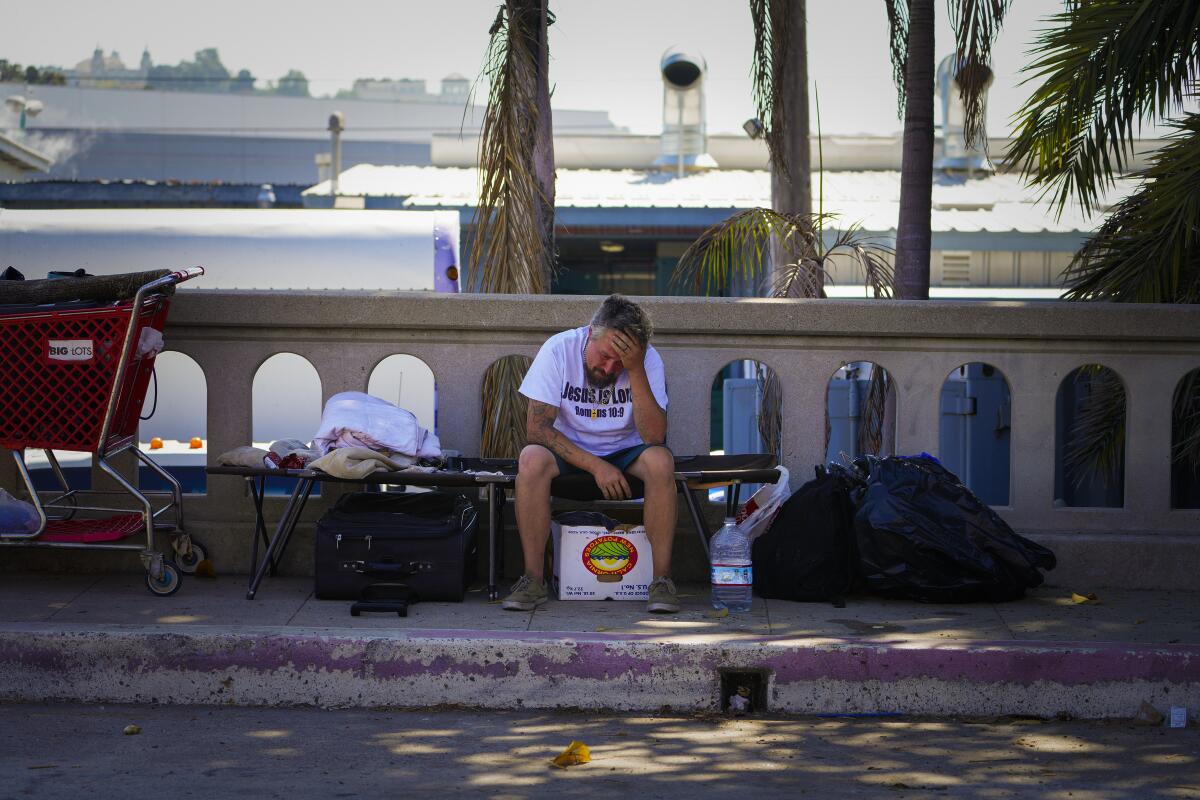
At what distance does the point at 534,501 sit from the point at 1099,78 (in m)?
4.39

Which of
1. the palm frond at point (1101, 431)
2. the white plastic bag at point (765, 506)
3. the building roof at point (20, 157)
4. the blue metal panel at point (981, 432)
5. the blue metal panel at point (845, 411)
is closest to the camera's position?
the white plastic bag at point (765, 506)

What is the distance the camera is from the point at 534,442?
20.2 feet

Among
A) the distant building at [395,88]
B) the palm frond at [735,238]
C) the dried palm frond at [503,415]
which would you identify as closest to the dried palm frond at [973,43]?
the palm frond at [735,238]

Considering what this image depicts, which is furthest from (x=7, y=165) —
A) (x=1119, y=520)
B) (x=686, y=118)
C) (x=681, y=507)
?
(x=1119, y=520)

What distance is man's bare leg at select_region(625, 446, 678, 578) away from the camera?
5.95 meters

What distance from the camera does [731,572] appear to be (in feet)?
19.2

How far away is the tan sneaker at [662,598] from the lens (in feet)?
19.1

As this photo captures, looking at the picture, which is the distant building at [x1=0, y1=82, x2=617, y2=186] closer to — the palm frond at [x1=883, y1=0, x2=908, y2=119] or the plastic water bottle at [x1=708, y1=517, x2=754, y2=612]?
the palm frond at [x1=883, y1=0, x2=908, y2=119]

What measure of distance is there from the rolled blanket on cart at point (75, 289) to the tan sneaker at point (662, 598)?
2.66 metres

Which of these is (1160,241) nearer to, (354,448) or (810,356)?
(810,356)

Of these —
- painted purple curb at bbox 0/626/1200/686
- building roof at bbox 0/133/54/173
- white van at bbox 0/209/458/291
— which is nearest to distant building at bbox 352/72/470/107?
building roof at bbox 0/133/54/173

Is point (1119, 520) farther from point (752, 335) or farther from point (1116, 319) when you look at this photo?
point (752, 335)

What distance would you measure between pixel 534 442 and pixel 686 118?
17784 millimetres

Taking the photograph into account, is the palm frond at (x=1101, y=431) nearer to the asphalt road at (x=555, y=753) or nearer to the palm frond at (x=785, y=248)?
the palm frond at (x=785, y=248)
